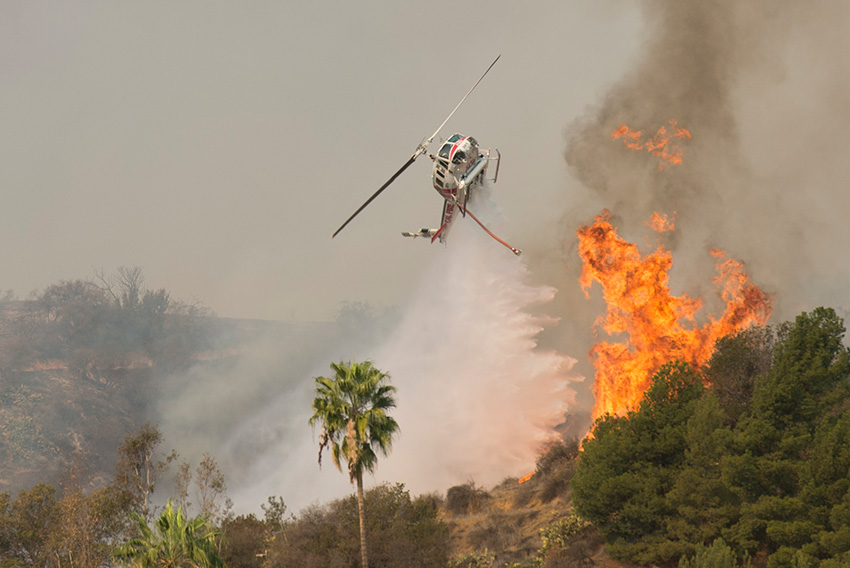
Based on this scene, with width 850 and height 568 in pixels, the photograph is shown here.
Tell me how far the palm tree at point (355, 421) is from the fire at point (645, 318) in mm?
23393

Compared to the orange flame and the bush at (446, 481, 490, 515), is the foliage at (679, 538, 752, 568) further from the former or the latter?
the orange flame

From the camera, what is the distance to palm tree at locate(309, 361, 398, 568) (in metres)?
29.5

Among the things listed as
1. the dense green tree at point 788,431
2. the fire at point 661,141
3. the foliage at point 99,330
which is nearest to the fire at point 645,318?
the fire at point 661,141

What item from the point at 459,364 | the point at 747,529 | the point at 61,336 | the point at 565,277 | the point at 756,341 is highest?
the point at 61,336

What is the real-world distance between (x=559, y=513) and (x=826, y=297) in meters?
101

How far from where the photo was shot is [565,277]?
96.1m

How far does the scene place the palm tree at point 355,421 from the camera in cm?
2948

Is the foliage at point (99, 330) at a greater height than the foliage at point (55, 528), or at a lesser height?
greater

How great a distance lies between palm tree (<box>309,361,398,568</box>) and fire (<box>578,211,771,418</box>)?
76.7 ft

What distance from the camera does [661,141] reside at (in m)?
58.5

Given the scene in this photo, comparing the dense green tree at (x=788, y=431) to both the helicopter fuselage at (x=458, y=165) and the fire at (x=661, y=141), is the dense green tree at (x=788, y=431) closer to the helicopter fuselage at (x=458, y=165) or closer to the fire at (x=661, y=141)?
the helicopter fuselage at (x=458, y=165)

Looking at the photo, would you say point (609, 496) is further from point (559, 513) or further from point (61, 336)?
point (61, 336)

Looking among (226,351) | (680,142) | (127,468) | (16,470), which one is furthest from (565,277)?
(226,351)

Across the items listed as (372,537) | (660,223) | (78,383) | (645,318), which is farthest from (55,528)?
(78,383)
